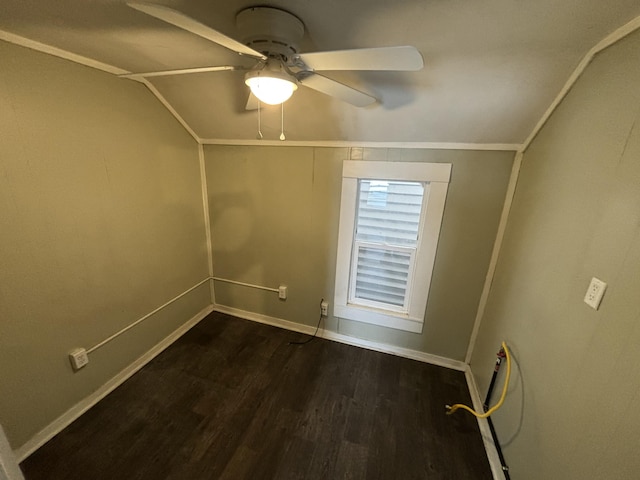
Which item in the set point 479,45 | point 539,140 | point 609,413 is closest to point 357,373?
point 609,413

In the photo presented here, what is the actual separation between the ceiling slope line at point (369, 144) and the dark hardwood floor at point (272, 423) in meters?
1.79

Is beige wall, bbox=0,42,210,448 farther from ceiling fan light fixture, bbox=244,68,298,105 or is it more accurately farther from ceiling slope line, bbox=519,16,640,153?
ceiling slope line, bbox=519,16,640,153

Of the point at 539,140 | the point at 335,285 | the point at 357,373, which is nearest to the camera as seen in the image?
the point at 539,140

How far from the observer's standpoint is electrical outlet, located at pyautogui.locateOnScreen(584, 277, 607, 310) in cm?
89

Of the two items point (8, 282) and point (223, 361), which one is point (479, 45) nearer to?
point (8, 282)

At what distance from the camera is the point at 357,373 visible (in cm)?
207

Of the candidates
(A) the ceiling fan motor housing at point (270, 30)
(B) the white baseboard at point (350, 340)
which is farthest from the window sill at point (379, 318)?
(A) the ceiling fan motor housing at point (270, 30)

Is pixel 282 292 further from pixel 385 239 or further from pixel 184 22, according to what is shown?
pixel 184 22

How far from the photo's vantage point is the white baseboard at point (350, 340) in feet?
7.16

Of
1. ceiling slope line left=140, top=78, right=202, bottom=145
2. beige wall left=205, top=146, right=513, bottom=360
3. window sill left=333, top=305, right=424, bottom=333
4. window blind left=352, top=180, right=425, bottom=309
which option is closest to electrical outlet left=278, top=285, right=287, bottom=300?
beige wall left=205, top=146, right=513, bottom=360

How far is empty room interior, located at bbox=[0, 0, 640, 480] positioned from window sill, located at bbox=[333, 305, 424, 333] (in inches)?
1.2

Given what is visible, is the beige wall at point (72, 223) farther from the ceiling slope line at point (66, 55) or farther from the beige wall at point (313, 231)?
the beige wall at point (313, 231)

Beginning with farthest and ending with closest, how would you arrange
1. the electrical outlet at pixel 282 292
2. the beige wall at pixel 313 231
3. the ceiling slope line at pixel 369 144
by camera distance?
the electrical outlet at pixel 282 292 < the beige wall at pixel 313 231 < the ceiling slope line at pixel 369 144

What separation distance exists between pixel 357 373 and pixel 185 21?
90.5 inches
